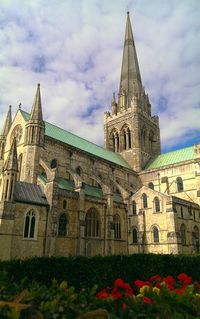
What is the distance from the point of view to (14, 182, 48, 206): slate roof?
24.0 meters

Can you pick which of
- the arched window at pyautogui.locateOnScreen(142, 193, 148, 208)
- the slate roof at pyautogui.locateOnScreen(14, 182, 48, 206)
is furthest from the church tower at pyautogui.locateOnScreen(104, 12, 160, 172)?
the slate roof at pyautogui.locateOnScreen(14, 182, 48, 206)

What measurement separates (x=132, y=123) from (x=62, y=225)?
2843 centimetres

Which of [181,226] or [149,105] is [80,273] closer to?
[181,226]

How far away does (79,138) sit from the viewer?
41.8 meters

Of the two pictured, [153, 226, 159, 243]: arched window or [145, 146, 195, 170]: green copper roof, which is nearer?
[153, 226, 159, 243]: arched window

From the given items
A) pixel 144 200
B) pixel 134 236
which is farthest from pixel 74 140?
pixel 134 236

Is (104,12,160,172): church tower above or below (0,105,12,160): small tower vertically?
above

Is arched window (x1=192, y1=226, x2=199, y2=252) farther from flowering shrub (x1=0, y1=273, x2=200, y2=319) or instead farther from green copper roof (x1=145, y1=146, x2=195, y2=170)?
flowering shrub (x1=0, y1=273, x2=200, y2=319)

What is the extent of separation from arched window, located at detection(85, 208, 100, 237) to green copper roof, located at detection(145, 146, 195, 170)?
19.9m

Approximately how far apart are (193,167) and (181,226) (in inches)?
454

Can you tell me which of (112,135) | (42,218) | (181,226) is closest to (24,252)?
(42,218)

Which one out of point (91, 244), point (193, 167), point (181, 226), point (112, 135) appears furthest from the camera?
point (112, 135)

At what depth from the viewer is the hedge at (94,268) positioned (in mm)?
11172

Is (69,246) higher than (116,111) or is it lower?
lower
